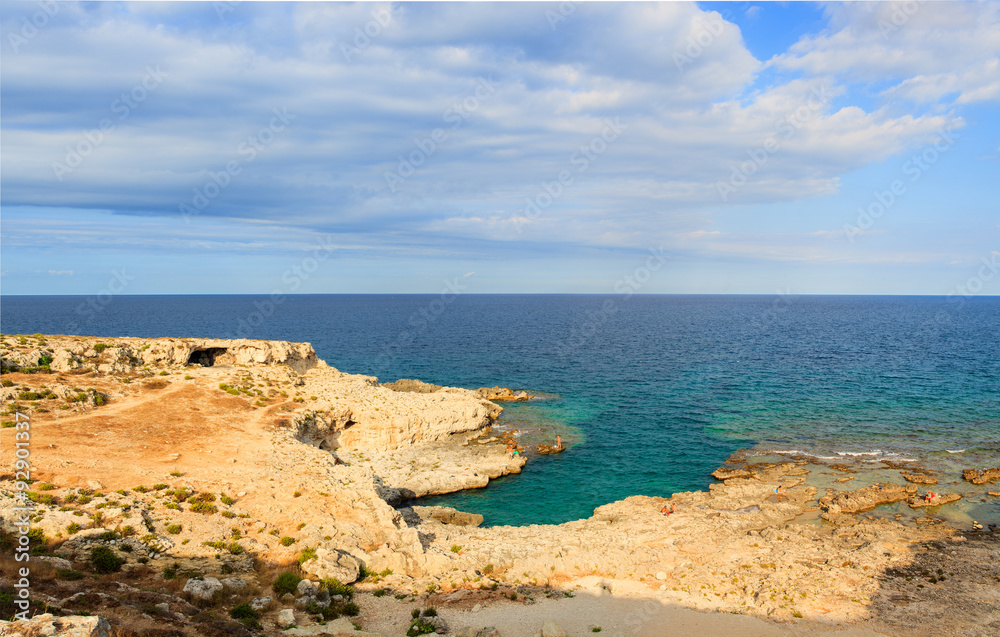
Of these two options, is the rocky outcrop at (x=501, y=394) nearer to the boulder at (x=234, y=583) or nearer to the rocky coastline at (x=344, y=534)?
the rocky coastline at (x=344, y=534)

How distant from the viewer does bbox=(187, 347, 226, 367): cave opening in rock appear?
191 feet

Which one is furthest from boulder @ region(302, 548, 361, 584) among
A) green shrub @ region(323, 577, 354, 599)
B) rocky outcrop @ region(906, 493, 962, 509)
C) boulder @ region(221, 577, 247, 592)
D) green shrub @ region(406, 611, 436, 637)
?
rocky outcrop @ region(906, 493, 962, 509)

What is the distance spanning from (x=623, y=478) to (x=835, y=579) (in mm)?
20500

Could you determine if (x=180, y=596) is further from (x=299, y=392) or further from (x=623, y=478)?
(x=623, y=478)

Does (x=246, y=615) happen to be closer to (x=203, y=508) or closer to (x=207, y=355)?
(x=203, y=508)

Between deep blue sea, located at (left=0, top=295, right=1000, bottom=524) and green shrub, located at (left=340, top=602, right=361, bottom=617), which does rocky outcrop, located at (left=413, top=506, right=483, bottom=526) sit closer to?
deep blue sea, located at (left=0, top=295, right=1000, bottom=524)

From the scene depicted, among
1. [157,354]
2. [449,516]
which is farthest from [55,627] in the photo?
[157,354]

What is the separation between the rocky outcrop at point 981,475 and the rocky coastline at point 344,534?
17 cm

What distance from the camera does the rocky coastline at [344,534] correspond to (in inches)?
877

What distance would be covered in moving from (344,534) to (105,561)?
Answer: 10.7m

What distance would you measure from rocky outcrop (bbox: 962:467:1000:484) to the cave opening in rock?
75785mm

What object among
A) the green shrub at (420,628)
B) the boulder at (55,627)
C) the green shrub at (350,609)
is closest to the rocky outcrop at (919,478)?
the green shrub at (420,628)

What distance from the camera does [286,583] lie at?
23266 millimetres

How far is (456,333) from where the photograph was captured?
152 metres
